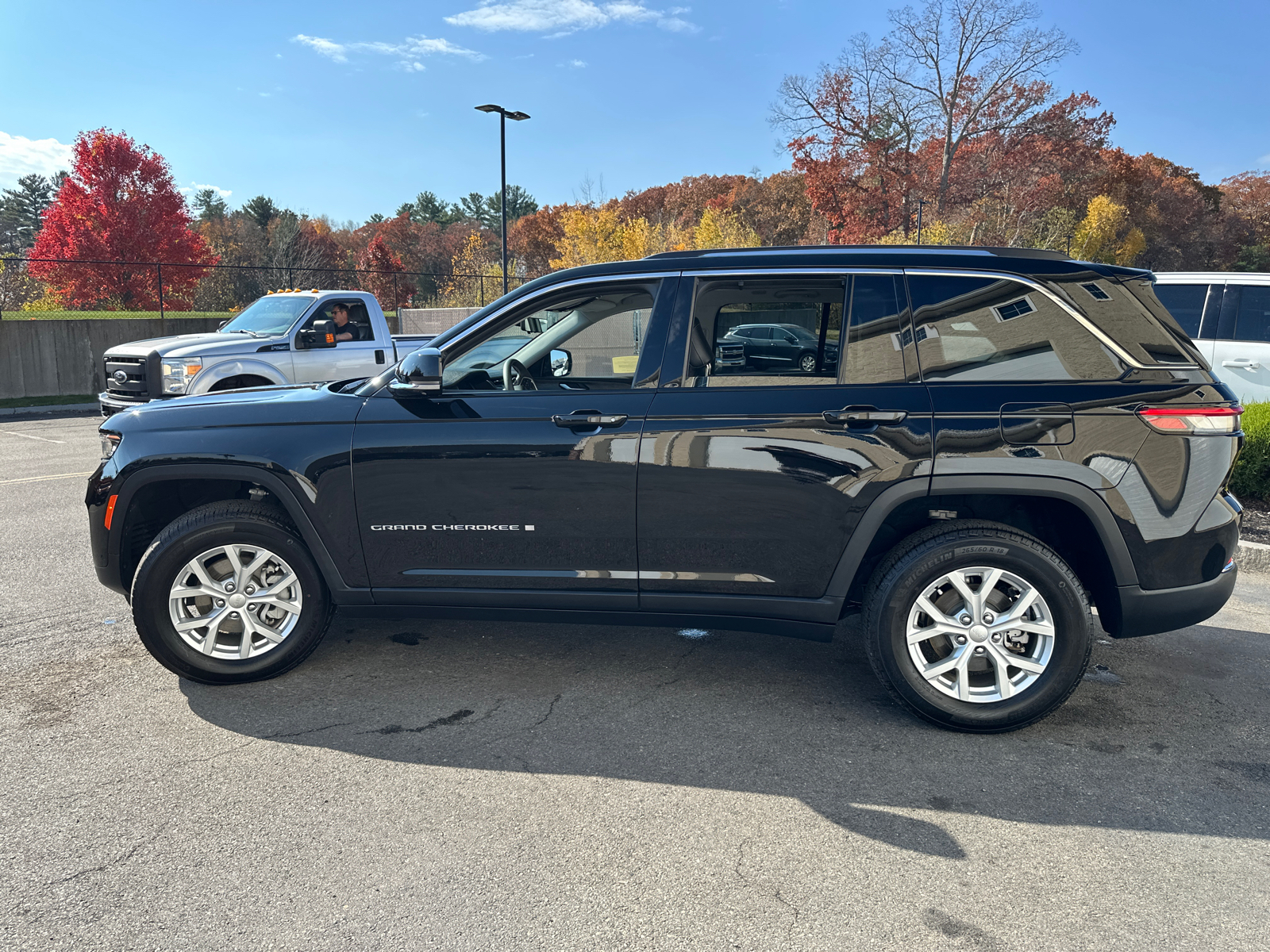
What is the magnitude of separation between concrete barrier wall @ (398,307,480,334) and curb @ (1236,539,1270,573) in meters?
26.5

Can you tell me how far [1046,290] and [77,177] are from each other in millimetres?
38945

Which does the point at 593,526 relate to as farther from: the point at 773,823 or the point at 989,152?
the point at 989,152

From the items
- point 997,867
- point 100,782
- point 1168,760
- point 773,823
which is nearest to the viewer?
point 997,867

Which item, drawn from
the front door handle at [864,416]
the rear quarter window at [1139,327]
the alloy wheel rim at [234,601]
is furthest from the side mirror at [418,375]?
the rear quarter window at [1139,327]

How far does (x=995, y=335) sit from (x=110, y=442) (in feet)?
13.1

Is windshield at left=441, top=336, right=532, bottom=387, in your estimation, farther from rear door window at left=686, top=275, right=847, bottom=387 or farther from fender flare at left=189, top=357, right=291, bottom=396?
fender flare at left=189, top=357, right=291, bottom=396

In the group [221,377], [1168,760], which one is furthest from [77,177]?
[1168,760]

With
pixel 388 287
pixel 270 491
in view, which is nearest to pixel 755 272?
pixel 270 491

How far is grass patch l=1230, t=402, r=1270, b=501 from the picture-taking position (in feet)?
23.1

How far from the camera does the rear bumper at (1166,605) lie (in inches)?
138

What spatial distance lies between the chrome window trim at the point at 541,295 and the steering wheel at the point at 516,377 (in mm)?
243

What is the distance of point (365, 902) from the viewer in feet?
8.29

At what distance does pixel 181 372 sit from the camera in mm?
10125

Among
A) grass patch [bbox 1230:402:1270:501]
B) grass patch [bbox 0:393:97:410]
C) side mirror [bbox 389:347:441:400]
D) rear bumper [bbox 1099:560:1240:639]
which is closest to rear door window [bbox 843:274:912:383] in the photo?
rear bumper [bbox 1099:560:1240:639]
